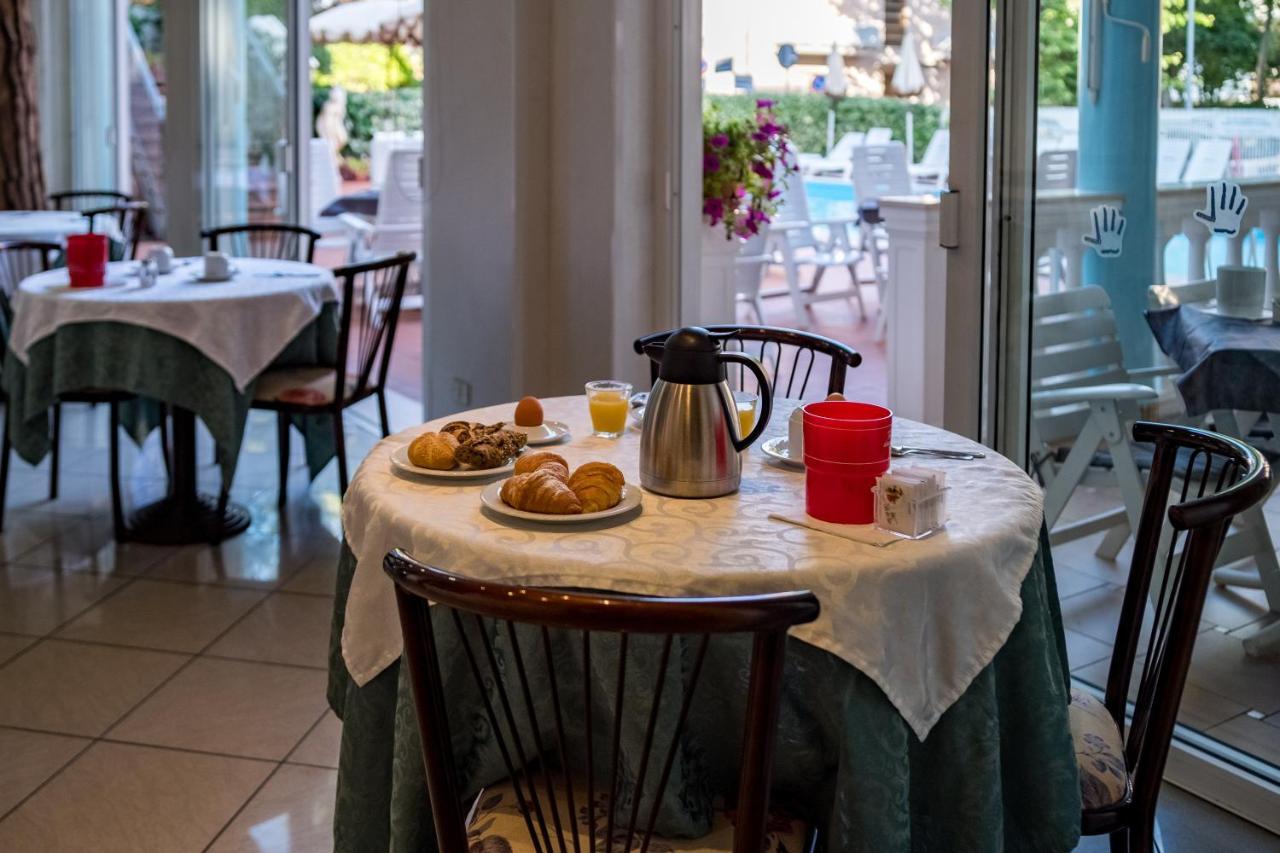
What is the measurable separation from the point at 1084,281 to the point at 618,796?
5.42ft

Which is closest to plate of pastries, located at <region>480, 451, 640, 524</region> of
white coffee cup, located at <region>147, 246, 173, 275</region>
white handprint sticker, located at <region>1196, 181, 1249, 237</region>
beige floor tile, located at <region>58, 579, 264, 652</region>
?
white handprint sticker, located at <region>1196, 181, 1249, 237</region>

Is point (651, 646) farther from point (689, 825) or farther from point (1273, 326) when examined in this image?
point (1273, 326)

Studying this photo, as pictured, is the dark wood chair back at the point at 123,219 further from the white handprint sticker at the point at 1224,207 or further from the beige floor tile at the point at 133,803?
the white handprint sticker at the point at 1224,207

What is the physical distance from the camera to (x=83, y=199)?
7.53 m

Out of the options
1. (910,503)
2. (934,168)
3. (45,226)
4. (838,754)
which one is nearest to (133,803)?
(838,754)

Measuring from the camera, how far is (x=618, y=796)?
160 centimetres

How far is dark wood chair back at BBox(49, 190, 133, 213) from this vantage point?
6.75m

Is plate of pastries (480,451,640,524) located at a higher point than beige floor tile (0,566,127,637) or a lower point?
higher

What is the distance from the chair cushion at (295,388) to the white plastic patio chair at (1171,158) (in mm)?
2547

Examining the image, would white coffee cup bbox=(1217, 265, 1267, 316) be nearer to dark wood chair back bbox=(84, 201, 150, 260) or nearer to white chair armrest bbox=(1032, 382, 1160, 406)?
white chair armrest bbox=(1032, 382, 1160, 406)

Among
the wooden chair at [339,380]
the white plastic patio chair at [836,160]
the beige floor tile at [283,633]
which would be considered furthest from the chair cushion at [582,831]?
the white plastic patio chair at [836,160]

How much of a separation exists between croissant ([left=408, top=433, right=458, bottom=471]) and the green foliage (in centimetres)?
151

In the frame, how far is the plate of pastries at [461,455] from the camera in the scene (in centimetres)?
196

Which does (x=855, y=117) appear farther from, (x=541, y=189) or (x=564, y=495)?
(x=564, y=495)
